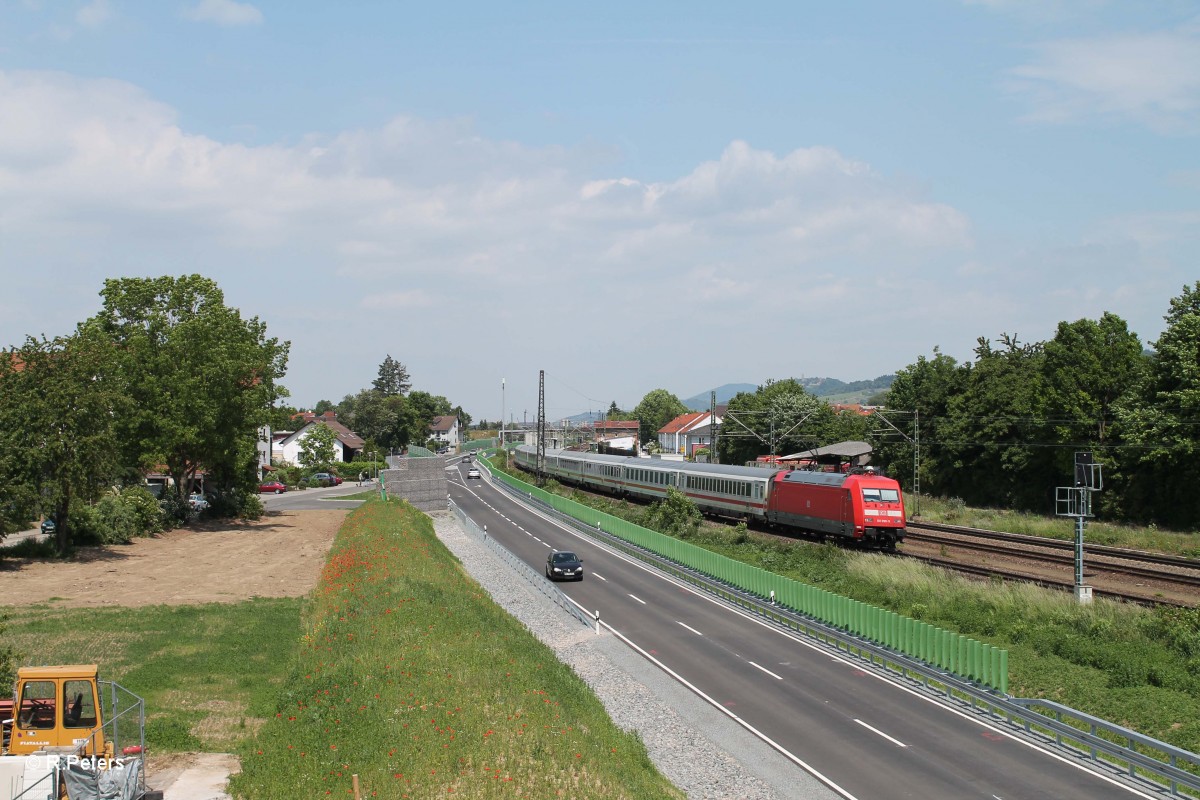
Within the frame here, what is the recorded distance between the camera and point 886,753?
811 inches

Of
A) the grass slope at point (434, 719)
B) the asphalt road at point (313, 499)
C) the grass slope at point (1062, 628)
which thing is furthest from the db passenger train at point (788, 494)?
the asphalt road at point (313, 499)

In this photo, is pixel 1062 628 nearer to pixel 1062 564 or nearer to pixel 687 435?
pixel 1062 564

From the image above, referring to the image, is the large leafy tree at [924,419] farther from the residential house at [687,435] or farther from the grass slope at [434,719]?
the residential house at [687,435]

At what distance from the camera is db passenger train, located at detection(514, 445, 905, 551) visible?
44.4m

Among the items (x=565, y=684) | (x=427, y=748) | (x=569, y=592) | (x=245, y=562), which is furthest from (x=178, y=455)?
(x=427, y=748)

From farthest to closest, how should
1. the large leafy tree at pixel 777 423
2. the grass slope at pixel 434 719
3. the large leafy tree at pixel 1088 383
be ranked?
the large leafy tree at pixel 777 423, the large leafy tree at pixel 1088 383, the grass slope at pixel 434 719

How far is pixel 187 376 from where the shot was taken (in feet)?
200

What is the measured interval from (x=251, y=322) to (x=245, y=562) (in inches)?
940

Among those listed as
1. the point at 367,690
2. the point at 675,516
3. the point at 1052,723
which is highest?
the point at 675,516

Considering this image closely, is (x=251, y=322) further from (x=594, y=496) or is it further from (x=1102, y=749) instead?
(x=1102, y=749)

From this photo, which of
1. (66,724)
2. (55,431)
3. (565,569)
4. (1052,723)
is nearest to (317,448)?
(55,431)

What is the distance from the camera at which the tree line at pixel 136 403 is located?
45.8 m

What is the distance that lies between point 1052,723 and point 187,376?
55.5 m

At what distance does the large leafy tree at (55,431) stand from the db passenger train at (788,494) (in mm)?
35301
